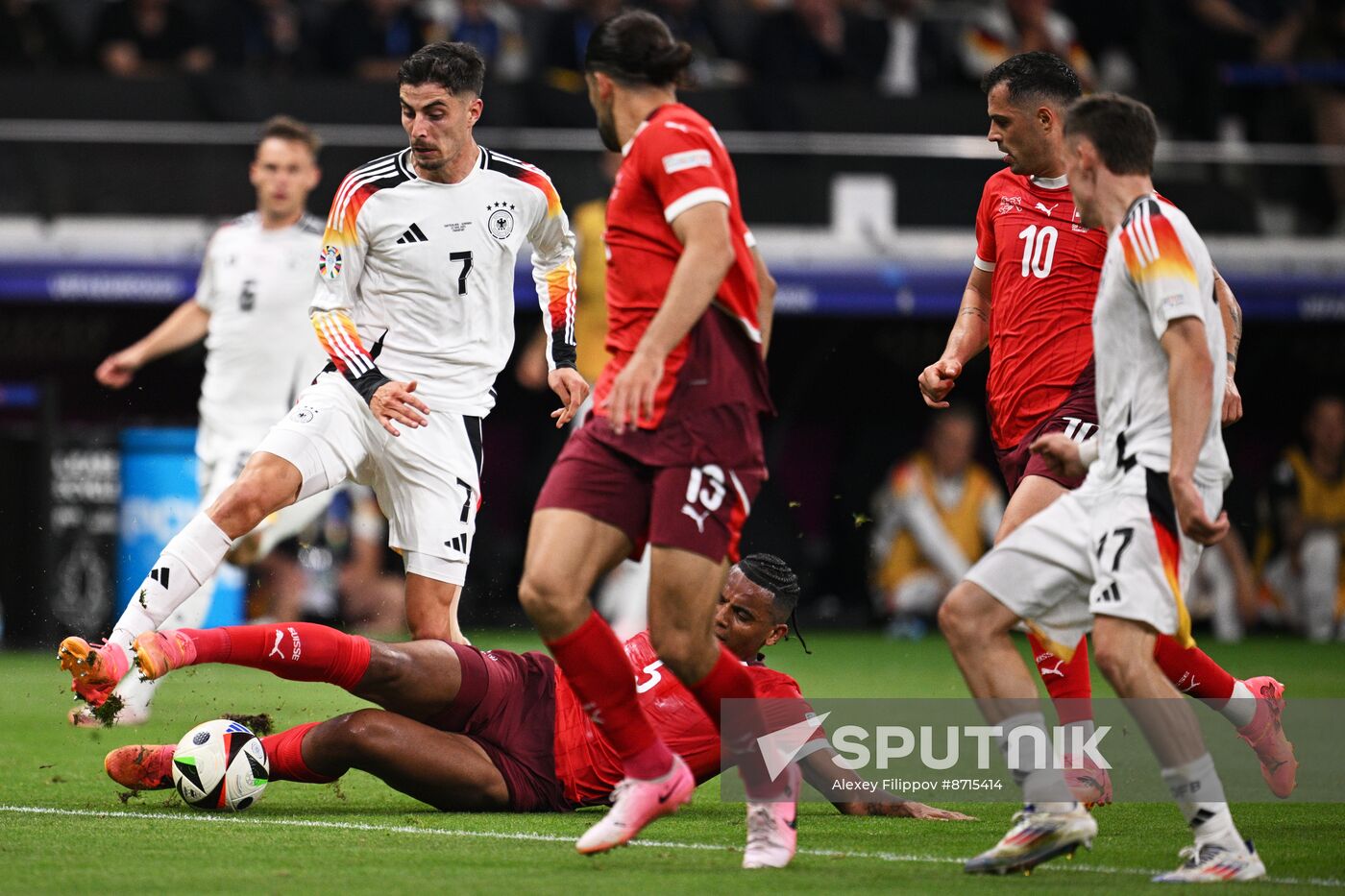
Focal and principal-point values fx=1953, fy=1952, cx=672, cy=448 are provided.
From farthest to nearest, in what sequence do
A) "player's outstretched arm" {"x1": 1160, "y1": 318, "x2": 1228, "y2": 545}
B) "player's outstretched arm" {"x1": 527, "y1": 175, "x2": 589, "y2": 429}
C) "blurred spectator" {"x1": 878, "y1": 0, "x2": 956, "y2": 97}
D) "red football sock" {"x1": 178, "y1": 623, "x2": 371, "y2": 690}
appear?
"blurred spectator" {"x1": 878, "y1": 0, "x2": 956, "y2": 97}, "player's outstretched arm" {"x1": 527, "y1": 175, "x2": 589, "y2": 429}, "red football sock" {"x1": 178, "y1": 623, "x2": 371, "y2": 690}, "player's outstretched arm" {"x1": 1160, "y1": 318, "x2": 1228, "y2": 545}

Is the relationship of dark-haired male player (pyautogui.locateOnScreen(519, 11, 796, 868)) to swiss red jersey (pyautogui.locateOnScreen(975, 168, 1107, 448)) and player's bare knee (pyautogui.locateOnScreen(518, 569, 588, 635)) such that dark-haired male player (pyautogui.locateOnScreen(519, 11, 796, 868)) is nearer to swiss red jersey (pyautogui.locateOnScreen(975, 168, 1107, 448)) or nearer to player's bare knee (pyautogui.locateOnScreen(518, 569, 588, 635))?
player's bare knee (pyautogui.locateOnScreen(518, 569, 588, 635))

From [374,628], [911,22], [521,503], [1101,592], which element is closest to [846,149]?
[911,22]

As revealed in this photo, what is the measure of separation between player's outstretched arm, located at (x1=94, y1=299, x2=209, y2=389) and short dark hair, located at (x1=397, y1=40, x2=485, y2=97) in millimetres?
2989

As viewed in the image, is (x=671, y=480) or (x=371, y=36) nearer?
(x=671, y=480)

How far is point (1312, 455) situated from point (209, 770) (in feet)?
36.8

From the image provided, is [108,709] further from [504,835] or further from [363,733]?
[504,835]

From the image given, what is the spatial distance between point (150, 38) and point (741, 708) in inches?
437

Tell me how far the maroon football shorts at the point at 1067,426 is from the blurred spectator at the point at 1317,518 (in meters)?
9.02

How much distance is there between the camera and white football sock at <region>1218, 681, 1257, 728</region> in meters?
6.68

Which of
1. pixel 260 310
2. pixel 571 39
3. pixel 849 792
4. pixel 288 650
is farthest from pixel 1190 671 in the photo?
pixel 571 39

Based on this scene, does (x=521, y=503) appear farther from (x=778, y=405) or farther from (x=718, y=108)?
(x=718, y=108)

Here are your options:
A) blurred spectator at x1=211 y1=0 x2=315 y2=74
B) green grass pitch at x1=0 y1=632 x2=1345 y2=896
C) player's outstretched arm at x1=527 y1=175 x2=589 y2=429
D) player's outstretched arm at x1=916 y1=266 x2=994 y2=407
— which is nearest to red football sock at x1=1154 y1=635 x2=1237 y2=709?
green grass pitch at x1=0 y1=632 x2=1345 y2=896

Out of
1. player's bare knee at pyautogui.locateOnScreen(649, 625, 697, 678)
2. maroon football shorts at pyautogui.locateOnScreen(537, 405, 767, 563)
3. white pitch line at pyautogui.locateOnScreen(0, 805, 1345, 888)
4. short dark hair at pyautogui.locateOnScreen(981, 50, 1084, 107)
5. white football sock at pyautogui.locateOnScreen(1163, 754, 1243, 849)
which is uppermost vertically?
short dark hair at pyautogui.locateOnScreen(981, 50, 1084, 107)

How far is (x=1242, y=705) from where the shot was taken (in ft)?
21.9
